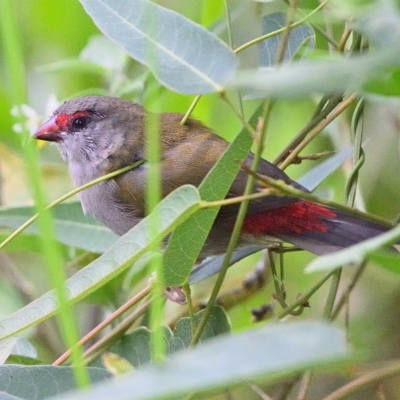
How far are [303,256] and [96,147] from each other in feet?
4.46

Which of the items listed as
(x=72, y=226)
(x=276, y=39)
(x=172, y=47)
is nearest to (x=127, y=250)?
(x=172, y=47)

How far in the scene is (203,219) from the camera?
1.46 meters

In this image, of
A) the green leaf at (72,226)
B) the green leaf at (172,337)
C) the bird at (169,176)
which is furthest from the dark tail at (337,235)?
the green leaf at (72,226)

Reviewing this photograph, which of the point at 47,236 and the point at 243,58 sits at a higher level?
the point at 47,236

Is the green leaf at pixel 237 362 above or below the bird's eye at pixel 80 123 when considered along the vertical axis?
above

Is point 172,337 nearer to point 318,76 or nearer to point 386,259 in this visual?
point 386,259

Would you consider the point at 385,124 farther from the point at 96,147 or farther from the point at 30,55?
the point at 30,55

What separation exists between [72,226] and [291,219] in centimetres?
73

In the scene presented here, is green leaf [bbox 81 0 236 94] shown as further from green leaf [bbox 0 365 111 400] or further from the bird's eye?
the bird's eye

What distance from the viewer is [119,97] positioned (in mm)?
2721

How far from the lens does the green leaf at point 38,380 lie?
1584 mm

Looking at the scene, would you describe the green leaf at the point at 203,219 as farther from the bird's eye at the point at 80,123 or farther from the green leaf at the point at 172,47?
the bird's eye at the point at 80,123

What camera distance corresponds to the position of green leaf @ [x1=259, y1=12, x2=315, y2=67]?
6.14 ft

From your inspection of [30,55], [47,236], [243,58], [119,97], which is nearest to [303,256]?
[243,58]
